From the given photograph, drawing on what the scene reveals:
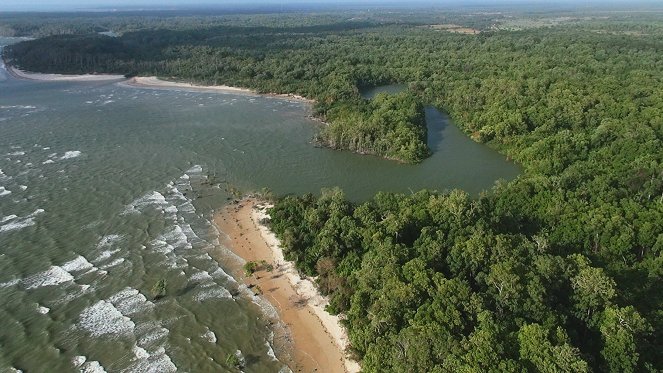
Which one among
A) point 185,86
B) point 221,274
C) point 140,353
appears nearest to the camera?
point 140,353

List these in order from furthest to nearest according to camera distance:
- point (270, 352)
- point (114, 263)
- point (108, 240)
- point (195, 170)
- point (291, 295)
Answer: point (195, 170) → point (108, 240) → point (114, 263) → point (291, 295) → point (270, 352)

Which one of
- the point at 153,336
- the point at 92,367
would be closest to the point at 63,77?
the point at 153,336

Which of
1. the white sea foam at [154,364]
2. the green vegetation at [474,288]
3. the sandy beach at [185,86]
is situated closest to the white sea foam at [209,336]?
the white sea foam at [154,364]

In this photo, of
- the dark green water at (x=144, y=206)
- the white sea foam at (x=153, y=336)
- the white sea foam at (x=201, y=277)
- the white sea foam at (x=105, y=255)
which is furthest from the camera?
the white sea foam at (x=105, y=255)

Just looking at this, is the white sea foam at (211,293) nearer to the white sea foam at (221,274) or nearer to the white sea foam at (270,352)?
the white sea foam at (221,274)

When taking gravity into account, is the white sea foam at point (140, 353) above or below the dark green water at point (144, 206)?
below

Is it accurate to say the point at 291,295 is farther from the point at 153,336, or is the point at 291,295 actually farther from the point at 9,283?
the point at 9,283
